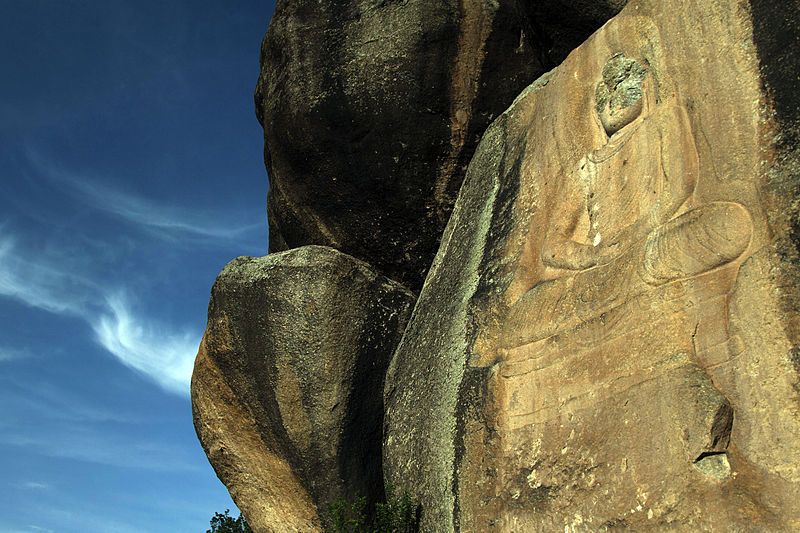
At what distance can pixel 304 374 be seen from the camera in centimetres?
793

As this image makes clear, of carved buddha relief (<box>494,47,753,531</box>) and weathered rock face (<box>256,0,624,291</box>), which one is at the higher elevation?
weathered rock face (<box>256,0,624,291</box>)

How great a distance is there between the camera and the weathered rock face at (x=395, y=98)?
8461 millimetres

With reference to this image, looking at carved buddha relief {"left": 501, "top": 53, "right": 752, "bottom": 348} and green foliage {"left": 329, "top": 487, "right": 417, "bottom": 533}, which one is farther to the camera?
green foliage {"left": 329, "top": 487, "right": 417, "bottom": 533}

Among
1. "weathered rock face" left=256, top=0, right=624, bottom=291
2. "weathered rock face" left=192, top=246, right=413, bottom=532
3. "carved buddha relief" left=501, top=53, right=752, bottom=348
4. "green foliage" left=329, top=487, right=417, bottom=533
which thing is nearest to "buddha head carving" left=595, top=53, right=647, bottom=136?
"carved buddha relief" left=501, top=53, right=752, bottom=348

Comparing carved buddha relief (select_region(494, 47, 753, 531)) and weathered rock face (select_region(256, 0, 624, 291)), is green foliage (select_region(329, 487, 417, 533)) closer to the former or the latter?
carved buddha relief (select_region(494, 47, 753, 531))

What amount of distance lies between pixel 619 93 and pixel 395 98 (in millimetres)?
2708

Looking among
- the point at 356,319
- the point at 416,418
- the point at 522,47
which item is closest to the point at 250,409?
the point at 356,319

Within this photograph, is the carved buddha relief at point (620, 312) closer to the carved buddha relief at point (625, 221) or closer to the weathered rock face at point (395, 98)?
the carved buddha relief at point (625, 221)

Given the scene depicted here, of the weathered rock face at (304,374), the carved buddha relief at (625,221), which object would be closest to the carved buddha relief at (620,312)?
the carved buddha relief at (625,221)

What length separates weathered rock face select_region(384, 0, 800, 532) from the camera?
4820mm

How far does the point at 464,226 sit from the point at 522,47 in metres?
2.21

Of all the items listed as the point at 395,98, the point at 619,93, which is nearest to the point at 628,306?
the point at 619,93

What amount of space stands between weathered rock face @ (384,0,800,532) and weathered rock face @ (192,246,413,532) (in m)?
0.83

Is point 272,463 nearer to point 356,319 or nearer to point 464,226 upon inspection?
point 356,319
